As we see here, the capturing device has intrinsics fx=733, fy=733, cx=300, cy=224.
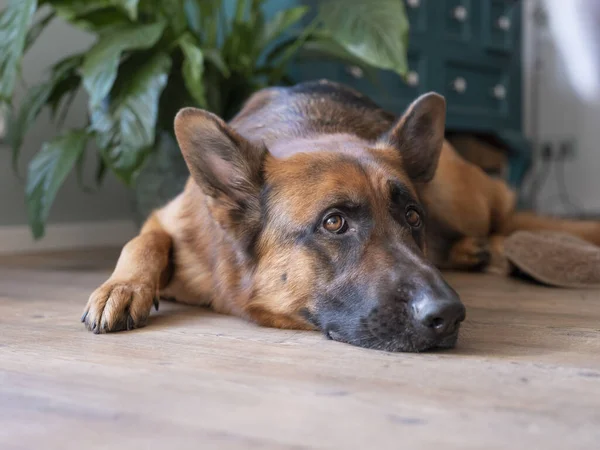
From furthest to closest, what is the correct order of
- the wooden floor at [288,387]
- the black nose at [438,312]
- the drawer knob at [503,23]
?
1. the drawer knob at [503,23]
2. the black nose at [438,312]
3. the wooden floor at [288,387]

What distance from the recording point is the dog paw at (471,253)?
275cm

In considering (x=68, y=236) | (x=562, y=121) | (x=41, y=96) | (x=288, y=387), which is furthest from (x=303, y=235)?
(x=562, y=121)

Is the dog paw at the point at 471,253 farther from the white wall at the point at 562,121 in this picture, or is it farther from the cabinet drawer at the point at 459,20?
the white wall at the point at 562,121

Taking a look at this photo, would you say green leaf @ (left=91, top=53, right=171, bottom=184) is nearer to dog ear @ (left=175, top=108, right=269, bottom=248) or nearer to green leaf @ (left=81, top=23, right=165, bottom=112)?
green leaf @ (left=81, top=23, right=165, bottom=112)

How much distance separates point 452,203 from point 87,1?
1812 mm

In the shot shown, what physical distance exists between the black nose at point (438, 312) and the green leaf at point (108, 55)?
5.84 ft

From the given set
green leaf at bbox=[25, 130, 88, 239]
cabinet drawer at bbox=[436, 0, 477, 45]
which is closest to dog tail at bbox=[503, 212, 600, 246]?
green leaf at bbox=[25, 130, 88, 239]

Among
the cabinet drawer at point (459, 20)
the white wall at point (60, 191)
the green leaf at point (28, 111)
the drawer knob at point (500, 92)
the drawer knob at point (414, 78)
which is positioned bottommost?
the white wall at point (60, 191)

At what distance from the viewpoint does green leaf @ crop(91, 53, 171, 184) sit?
2834 millimetres

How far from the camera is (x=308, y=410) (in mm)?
1073

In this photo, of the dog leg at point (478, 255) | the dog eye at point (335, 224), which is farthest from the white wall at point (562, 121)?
the dog eye at point (335, 224)

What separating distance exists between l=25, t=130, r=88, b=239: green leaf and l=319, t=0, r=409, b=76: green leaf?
1.19m

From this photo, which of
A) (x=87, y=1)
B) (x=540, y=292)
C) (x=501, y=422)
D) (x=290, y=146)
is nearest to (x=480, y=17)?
(x=87, y=1)

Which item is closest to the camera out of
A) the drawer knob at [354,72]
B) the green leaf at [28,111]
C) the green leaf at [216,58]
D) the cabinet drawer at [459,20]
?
the green leaf at [216,58]
